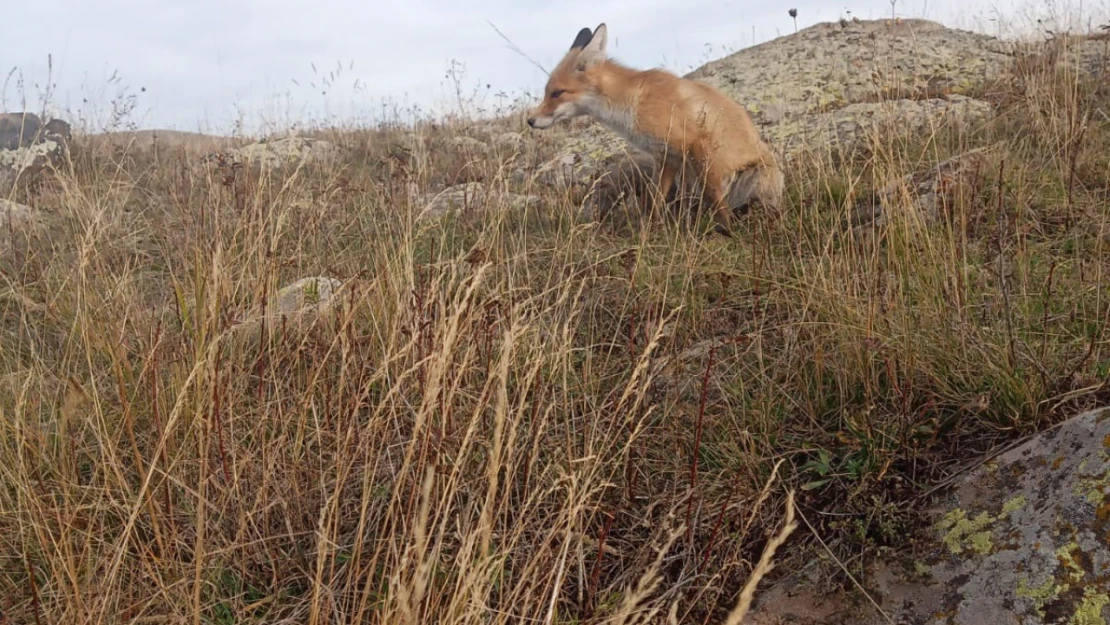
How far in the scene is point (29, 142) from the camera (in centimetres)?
921

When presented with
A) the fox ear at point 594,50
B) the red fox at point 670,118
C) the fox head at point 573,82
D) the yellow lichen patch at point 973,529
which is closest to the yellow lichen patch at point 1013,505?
the yellow lichen patch at point 973,529

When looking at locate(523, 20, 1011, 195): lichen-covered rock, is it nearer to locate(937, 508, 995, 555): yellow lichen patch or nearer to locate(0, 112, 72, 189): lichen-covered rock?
locate(937, 508, 995, 555): yellow lichen patch

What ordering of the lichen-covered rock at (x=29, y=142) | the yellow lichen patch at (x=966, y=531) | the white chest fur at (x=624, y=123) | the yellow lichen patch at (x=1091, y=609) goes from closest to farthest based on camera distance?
Answer: the yellow lichen patch at (x=1091, y=609) → the yellow lichen patch at (x=966, y=531) → the white chest fur at (x=624, y=123) → the lichen-covered rock at (x=29, y=142)

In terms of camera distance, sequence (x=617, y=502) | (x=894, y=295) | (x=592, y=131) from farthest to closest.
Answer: (x=592, y=131) < (x=894, y=295) < (x=617, y=502)

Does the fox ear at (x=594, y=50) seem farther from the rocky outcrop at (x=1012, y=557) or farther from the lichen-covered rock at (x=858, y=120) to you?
the rocky outcrop at (x=1012, y=557)

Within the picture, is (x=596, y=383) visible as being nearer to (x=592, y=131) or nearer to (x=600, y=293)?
(x=600, y=293)

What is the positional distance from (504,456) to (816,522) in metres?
0.91

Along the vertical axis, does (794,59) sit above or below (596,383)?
above

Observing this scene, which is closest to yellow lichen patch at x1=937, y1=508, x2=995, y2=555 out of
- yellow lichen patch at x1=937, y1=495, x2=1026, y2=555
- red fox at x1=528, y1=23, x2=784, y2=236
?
yellow lichen patch at x1=937, y1=495, x2=1026, y2=555

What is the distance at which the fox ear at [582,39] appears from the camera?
6.30m

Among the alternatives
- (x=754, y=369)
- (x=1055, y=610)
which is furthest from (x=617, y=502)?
(x=1055, y=610)

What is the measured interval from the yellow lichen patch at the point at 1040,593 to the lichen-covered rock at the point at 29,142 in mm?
8057

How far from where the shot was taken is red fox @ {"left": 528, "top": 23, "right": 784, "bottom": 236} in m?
5.13

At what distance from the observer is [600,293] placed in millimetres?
3807
